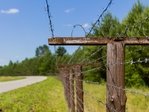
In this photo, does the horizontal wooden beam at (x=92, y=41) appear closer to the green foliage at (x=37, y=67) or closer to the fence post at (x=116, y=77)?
the fence post at (x=116, y=77)

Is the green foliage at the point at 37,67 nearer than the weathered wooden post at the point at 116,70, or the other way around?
the weathered wooden post at the point at 116,70

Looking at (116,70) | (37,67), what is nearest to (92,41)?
(116,70)

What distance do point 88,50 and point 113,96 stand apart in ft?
136

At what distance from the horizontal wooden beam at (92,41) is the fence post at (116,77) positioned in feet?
0.20

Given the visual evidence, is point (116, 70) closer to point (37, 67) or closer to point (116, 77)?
point (116, 77)

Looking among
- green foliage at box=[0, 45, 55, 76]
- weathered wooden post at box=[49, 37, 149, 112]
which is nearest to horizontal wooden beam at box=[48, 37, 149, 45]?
weathered wooden post at box=[49, 37, 149, 112]

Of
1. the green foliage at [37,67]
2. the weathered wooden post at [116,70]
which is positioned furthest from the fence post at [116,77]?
the green foliage at [37,67]

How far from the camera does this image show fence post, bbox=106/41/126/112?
498cm

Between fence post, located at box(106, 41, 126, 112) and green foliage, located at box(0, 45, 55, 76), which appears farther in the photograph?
green foliage, located at box(0, 45, 55, 76)

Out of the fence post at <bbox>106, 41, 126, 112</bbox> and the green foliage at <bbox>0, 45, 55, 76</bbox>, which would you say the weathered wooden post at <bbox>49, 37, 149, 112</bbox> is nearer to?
the fence post at <bbox>106, 41, 126, 112</bbox>

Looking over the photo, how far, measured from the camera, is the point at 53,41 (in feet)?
18.4

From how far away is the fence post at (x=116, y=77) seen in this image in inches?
196

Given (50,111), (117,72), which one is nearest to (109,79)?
(117,72)

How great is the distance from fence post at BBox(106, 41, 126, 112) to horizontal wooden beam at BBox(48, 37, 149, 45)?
0.06m
